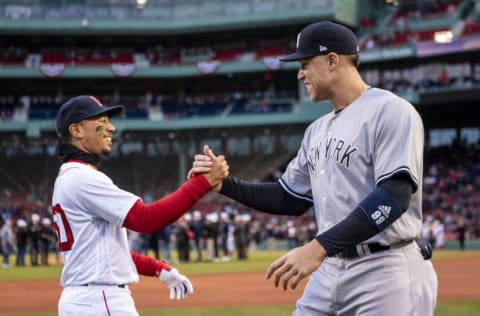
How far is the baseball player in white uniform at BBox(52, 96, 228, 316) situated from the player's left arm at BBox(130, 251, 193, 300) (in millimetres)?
424

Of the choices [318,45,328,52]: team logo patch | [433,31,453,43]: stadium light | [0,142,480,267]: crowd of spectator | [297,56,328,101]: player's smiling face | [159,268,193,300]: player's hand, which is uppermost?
[433,31,453,43]: stadium light

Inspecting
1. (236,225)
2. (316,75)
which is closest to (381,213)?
(316,75)

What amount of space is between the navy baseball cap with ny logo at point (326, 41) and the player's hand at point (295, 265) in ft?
3.57

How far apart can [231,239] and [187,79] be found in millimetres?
23788

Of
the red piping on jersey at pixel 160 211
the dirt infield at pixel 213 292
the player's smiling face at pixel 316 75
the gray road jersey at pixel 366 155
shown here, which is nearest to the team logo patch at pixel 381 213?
the gray road jersey at pixel 366 155

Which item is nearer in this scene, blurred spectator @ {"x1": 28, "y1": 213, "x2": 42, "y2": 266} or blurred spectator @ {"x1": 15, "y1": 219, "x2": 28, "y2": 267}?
blurred spectator @ {"x1": 15, "y1": 219, "x2": 28, "y2": 267}

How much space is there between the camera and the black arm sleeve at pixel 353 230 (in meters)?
3.63

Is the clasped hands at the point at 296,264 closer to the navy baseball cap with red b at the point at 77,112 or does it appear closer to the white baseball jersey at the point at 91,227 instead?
the white baseball jersey at the point at 91,227

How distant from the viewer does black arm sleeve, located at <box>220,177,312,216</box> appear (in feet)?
15.5

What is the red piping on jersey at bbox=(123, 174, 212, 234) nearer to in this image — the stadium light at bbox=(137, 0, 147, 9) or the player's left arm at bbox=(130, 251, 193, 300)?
the player's left arm at bbox=(130, 251, 193, 300)

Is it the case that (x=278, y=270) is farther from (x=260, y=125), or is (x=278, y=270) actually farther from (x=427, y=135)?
(x=427, y=135)

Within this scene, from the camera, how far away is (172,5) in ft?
165

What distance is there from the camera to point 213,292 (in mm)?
15812

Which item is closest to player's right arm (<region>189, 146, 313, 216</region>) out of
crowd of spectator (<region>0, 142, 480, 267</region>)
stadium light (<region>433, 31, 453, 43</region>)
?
crowd of spectator (<region>0, 142, 480, 267</region>)
